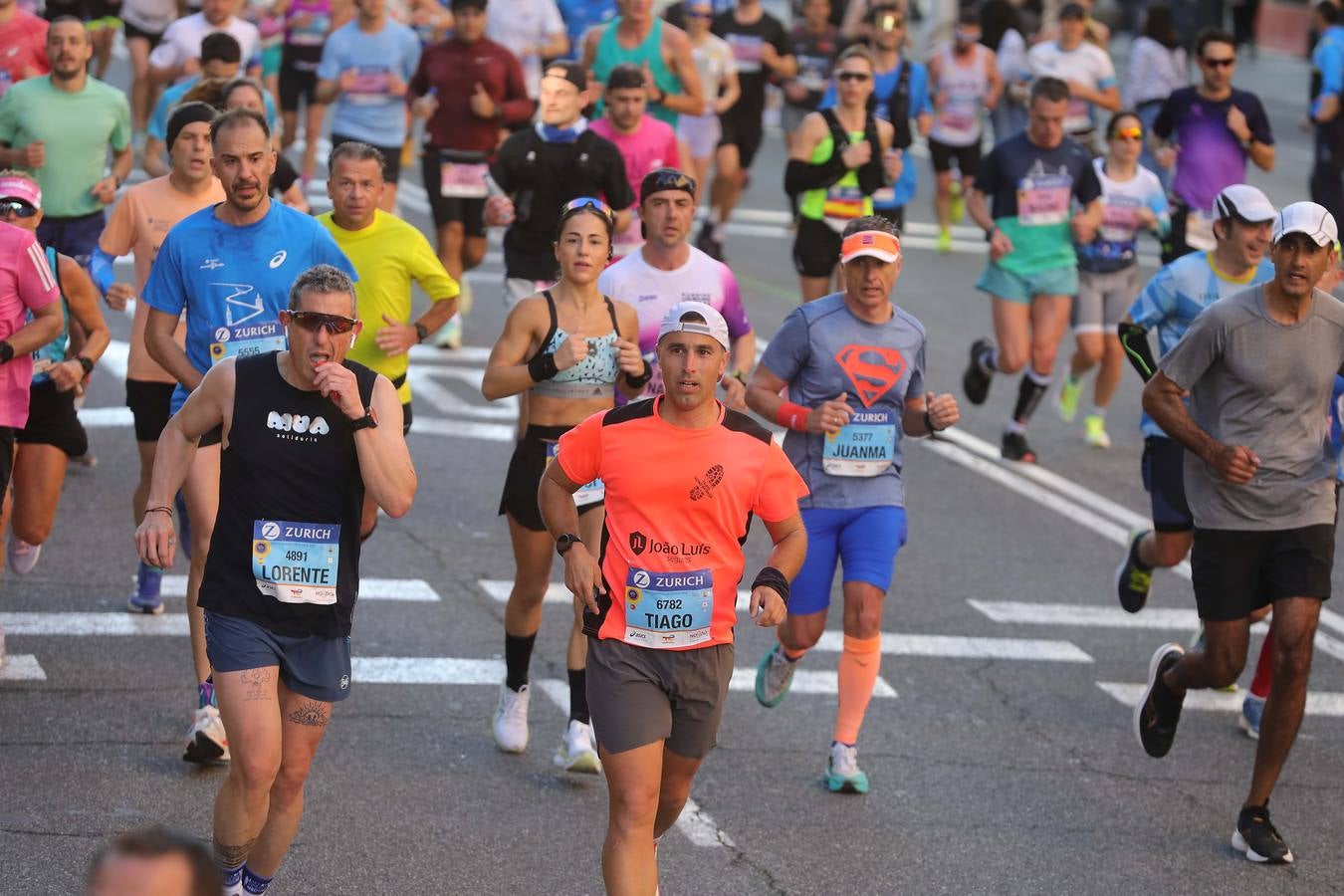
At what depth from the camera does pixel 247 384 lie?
6.05 metres

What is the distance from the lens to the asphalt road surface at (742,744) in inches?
277

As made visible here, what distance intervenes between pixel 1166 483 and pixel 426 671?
3271 millimetres

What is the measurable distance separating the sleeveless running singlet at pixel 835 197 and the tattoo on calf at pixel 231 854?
753cm

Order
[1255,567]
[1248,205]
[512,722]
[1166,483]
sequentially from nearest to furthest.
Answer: [1255,567]
[512,722]
[1248,205]
[1166,483]

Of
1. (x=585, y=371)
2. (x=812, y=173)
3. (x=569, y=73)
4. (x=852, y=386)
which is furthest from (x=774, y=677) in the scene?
(x=812, y=173)

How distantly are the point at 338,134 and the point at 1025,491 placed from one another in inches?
237

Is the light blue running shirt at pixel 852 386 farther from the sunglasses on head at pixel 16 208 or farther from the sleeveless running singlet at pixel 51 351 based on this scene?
the sunglasses on head at pixel 16 208

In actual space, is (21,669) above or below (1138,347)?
below

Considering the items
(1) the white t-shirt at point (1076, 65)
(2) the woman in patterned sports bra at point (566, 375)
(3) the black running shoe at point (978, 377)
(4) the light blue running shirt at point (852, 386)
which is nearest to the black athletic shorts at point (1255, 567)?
(4) the light blue running shirt at point (852, 386)

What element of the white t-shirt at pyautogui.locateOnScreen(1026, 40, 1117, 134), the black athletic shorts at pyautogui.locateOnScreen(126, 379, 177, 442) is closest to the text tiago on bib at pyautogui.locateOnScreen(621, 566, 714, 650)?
the black athletic shorts at pyautogui.locateOnScreen(126, 379, 177, 442)

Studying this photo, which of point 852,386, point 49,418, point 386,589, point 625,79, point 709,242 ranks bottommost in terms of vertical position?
point 709,242

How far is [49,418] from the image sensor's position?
879cm

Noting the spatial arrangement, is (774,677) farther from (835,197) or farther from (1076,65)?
(1076,65)

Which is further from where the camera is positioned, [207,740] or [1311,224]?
[207,740]
